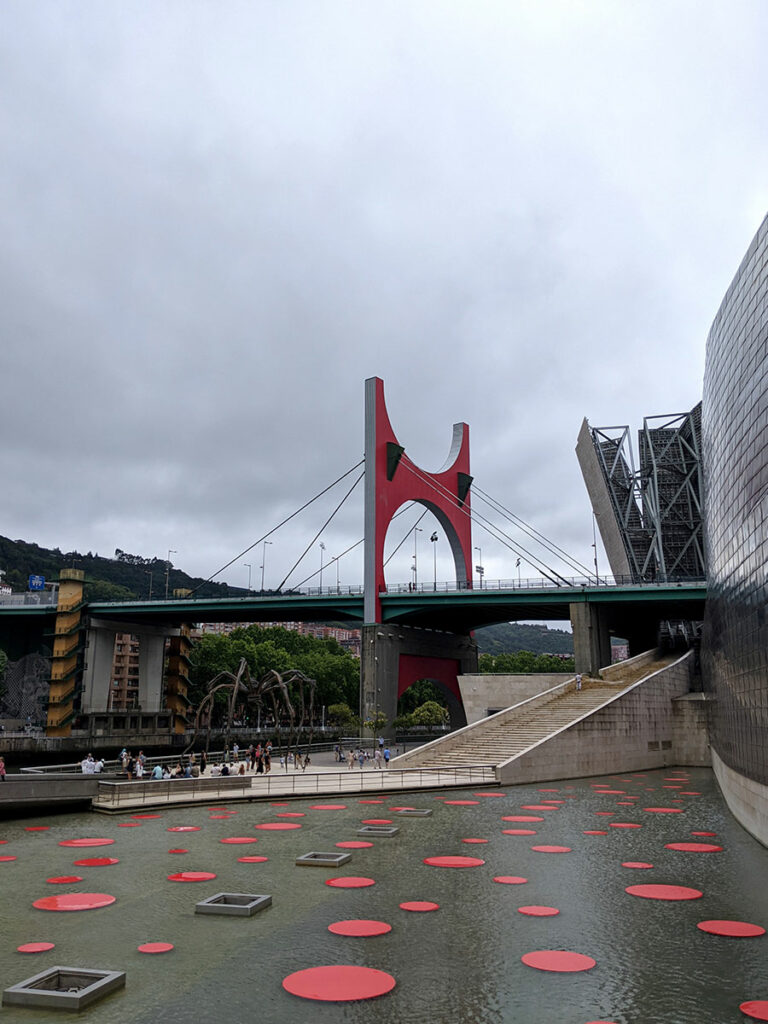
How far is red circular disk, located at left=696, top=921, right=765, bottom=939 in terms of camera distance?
1311 centimetres

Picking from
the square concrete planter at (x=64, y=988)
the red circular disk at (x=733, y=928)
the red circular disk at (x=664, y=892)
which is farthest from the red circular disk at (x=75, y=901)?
the red circular disk at (x=733, y=928)

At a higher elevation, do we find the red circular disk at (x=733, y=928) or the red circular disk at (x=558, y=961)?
the red circular disk at (x=558, y=961)

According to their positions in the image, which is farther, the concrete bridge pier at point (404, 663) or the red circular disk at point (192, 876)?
the concrete bridge pier at point (404, 663)

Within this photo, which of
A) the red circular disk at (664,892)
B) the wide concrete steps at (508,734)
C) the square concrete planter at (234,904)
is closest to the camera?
the square concrete planter at (234,904)

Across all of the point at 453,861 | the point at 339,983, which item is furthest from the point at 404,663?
the point at 339,983

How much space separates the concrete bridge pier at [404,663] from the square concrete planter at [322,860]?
3873cm

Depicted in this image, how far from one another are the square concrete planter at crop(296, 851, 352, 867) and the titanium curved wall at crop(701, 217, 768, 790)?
11.9 meters

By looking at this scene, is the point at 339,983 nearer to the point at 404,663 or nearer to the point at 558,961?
the point at 558,961

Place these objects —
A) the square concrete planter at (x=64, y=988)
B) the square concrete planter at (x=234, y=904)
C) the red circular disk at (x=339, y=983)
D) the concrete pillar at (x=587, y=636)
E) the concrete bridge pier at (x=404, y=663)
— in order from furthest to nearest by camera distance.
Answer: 1. the concrete bridge pier at (x=404, y=663)
2. the concrete pillar at (x=587, y=636)
3. the square concrete planter at (x=234, y=904)
4. the red circular disk at (x=339, y=983)
5. the square concrete planter at (x=64, y=988)

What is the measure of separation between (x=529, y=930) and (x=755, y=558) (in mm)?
14258

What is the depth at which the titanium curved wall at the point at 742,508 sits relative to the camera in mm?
22312

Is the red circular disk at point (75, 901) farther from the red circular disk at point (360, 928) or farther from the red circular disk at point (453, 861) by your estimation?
the red circular disk at point (453, 861)

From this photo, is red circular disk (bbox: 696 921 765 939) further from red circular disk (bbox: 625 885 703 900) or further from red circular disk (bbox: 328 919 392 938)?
red circular disk (bbox: 328 919 392 938)

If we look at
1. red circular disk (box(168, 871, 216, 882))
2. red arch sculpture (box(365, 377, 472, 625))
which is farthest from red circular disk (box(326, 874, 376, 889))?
red arch sculpture (box(365, 377, 472, 625))
